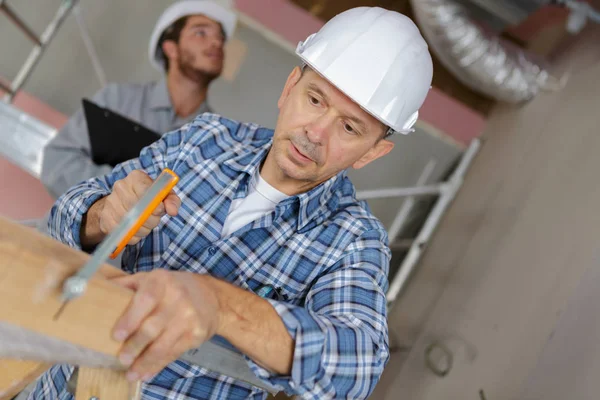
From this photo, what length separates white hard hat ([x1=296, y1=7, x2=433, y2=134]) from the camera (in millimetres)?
782

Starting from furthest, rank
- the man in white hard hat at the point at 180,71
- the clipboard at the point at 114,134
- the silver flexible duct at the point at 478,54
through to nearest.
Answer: the man in white hard hat at the point at 180,71 → the silver flexible duct at the point at 478,54 → the clipboard at the point at 114,134

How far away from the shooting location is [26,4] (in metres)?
2.34

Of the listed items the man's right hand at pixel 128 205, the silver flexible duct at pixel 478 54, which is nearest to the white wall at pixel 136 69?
the silver flexible duct at pixel 478 54

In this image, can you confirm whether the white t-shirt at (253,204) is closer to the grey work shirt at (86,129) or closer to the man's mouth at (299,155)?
the man's mouth at (299,155)

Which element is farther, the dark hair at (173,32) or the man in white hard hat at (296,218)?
the dark hair at (173,32)

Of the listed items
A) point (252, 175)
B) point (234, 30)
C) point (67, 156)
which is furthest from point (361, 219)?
point (234, 30)

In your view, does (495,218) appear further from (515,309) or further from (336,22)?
(336,22)

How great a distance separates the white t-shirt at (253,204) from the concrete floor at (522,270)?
0.63 m

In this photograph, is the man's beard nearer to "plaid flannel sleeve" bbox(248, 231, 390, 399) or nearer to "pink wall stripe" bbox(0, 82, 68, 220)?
"pink wall stripe" bbox(0, 82, 68, 220)

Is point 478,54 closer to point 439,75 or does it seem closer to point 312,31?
point 439,75

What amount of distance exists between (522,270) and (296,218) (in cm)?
72

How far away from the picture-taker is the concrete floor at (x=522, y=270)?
1.02m

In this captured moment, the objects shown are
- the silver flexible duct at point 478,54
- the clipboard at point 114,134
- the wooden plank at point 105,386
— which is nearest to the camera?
the wooden plank at point 105,386

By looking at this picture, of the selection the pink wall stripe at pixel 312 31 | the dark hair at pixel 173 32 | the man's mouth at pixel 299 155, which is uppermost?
the pink wall stripe at pixel 312 31
